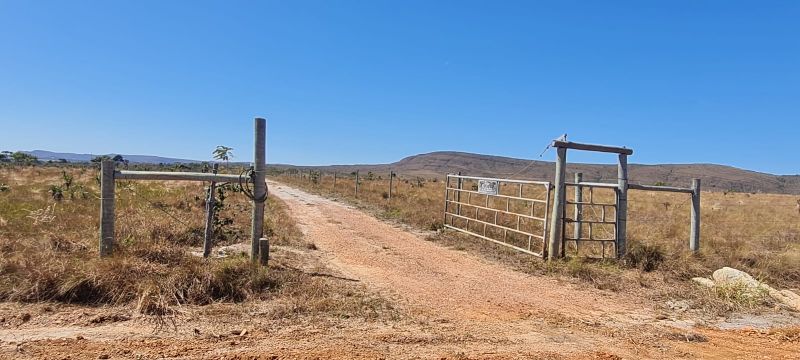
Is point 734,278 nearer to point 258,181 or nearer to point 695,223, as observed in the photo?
point 695,223

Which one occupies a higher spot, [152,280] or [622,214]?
[622,214]

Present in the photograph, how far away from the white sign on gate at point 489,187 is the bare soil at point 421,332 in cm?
486

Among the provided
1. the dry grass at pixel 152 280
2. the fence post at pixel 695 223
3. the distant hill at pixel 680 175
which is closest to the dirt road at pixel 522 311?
the dry grass at pixel 152 280

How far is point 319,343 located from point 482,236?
8178mm

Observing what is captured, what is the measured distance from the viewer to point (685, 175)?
106188 mm

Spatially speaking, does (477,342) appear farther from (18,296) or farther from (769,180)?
(769,180)

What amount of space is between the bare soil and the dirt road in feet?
0.05

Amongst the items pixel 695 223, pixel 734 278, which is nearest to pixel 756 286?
pixel 734 278

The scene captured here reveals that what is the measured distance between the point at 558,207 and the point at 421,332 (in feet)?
18.6

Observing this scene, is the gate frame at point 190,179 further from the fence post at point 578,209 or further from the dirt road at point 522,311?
the fence post at point 578,209

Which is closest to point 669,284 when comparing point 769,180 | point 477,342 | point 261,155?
point 477,342

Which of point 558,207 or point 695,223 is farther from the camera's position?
point 695,223

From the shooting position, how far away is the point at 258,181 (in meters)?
7.36

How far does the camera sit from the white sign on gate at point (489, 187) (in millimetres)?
11938
